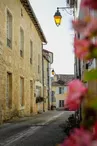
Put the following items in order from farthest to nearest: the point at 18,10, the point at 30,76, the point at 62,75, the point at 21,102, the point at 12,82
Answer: the point at 62,75
the point at 30,76
the point at 21,102
the point at 18,10
the point at 12,82

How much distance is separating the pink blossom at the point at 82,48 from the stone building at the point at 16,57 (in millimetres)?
15018

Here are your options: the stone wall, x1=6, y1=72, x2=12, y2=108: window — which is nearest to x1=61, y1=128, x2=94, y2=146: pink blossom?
the stone wall

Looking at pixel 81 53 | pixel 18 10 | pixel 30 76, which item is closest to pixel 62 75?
pixel 30 76

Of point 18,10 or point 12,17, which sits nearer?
point 12,17

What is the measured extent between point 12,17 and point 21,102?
535cm

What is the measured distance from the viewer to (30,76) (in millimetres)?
25906

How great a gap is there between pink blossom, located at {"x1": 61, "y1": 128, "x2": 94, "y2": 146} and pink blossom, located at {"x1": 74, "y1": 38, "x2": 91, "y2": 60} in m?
0.18

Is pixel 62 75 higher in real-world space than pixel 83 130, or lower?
higher

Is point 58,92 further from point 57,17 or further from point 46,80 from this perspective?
point 57,17

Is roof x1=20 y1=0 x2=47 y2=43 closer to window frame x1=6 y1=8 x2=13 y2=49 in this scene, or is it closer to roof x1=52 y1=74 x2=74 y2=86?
window frame x1=6 y1=8 x2=13 y2=49

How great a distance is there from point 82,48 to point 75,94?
11 centimetres

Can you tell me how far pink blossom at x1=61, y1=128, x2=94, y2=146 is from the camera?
0.86m

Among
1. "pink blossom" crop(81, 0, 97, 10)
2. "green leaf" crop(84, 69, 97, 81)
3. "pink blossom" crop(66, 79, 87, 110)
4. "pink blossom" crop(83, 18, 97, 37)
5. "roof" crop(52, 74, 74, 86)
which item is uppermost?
"roof" crop(52, 74, 74, 86)

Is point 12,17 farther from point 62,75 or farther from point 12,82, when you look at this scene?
point 62,75
